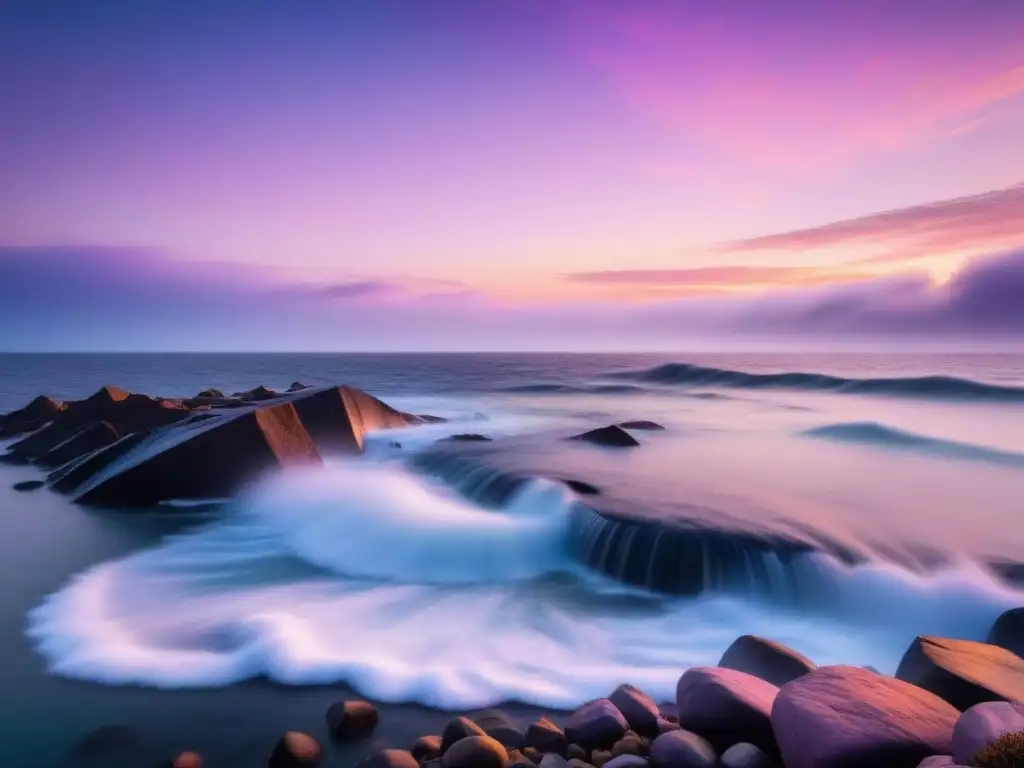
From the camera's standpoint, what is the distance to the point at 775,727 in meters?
3.36

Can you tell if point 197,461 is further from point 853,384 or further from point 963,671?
point 853,384

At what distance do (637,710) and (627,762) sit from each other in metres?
0.75

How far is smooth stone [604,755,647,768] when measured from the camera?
3.35 meters

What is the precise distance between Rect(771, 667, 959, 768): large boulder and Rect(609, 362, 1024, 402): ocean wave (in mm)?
32586

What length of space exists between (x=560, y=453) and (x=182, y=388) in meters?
32.3

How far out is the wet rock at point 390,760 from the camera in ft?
11.4

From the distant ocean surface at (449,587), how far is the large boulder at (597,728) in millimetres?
949

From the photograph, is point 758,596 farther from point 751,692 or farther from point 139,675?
point 139,675

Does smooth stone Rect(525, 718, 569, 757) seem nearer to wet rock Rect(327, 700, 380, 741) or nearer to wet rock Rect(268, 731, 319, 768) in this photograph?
wet rock Rect(327, 700, 380, 741)

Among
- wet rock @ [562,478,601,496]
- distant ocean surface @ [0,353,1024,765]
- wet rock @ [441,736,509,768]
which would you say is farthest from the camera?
wet rock @ [562,478,601,496]

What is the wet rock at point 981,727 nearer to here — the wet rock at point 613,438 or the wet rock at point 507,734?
the wet rock at point 507,734

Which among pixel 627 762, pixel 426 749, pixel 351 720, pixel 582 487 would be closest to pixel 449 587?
pixel 351 720

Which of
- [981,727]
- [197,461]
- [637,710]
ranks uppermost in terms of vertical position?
[197,461]

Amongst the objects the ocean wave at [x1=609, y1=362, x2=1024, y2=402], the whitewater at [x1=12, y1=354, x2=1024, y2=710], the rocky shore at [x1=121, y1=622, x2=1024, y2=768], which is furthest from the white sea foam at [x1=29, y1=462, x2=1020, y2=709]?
the ocean wave at [x1=609, y1=362, x2=1024, y2=402]
